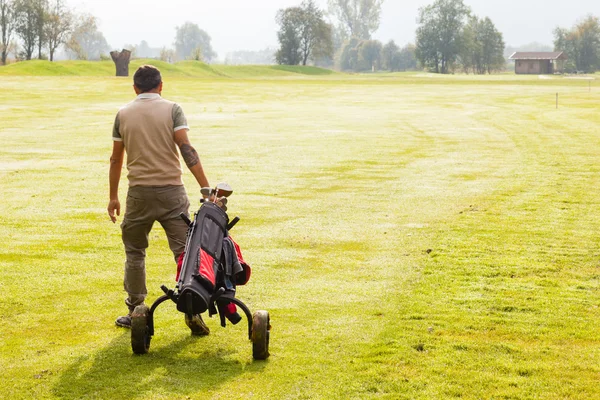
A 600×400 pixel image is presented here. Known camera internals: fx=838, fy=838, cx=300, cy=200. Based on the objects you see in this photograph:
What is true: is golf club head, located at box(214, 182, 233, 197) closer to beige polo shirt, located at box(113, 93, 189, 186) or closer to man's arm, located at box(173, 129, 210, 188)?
man's arm, located at box(173, 129, 210, 188)

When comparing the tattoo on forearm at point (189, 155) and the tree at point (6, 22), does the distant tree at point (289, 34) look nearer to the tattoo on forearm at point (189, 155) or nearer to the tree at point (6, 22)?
the tree at point (6, 22)

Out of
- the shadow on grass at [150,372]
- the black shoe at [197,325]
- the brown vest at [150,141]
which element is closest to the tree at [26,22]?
the brown vest at [150,141]

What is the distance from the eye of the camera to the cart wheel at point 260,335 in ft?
23.1

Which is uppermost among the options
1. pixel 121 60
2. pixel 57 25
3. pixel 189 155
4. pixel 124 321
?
pixel 57 25

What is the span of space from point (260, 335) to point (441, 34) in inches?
6744

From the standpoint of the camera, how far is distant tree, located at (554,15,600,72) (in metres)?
173

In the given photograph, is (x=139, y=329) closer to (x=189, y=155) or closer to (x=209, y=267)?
(x=209, y=267)

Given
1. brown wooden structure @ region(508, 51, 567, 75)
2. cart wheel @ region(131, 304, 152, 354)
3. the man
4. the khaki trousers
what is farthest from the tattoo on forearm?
brown wooden structure @ region(508, 51, 567, 75)

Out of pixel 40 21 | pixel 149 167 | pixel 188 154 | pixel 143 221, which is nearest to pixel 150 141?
pixel 149 167

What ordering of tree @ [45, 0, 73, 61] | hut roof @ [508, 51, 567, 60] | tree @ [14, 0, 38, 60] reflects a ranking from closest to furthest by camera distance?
tree @ [14, 0, 38, 60] < tree @ [45, 0, 73, 61] < hut roof @ [508, 51, 567, 60]

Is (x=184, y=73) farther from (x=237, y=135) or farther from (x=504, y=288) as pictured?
A: (x=504, y=288)

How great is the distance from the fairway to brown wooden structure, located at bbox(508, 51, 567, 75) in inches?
5898

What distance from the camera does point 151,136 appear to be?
24.6 feet

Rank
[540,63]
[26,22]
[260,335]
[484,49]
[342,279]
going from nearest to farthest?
[260,335], [342,279], [26,22], [540,63], [484,49]
